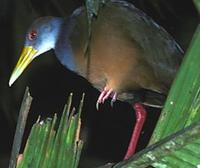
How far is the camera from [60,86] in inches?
140

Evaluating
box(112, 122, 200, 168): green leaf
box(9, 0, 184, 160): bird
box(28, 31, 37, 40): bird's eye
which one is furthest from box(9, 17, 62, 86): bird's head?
box(112, 122, 200, 168): green leaf

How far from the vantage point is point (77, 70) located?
94.3 inches

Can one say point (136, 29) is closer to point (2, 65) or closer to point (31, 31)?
point (31, 31)

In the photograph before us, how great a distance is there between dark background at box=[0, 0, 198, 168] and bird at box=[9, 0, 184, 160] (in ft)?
1.54

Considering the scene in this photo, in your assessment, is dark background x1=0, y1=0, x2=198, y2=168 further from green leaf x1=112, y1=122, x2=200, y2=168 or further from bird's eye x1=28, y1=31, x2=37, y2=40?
green leaf x1=112, y1=122, x2=200, y2=168

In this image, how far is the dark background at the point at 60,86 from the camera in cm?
308

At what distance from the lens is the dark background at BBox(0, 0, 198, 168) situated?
308 centimetres

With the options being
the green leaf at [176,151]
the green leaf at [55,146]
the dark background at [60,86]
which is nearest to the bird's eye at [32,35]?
the dark background at [60,86]

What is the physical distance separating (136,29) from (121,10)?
0.11 m

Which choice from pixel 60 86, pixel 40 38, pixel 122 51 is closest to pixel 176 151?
pixel 122 51

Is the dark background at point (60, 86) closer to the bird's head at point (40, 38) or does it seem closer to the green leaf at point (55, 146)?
the bird's head at point (40, 38)

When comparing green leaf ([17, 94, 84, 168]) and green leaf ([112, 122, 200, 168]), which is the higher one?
green leaf ([112, 122, 200, 168])

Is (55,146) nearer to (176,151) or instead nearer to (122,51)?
(176,151)

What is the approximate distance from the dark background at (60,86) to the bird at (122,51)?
468 millimetres
